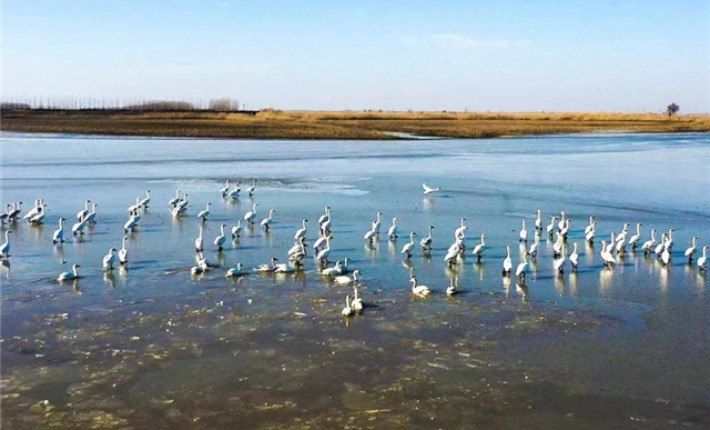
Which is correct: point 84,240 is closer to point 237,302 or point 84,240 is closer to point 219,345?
point 237,302

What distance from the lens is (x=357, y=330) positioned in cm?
1262

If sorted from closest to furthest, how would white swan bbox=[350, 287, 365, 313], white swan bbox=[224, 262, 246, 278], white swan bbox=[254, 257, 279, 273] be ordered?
1. white swan bbox=[350, 287, 365, 313]
2. white swan bbox=[224, 262, 246, 278]
3. white swan bbox=[254, 257, 279, 273]

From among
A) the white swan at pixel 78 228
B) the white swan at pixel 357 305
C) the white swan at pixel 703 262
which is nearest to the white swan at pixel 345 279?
the white swan at pixel 357 305

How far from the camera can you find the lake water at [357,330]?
386 inches

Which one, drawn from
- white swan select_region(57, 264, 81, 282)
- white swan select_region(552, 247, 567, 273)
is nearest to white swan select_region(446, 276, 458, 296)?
white swan select_region(552, 247, 567, 273)

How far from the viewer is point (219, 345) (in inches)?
469

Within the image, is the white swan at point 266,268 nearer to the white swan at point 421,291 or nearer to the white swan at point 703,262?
the white swan at point 421,291

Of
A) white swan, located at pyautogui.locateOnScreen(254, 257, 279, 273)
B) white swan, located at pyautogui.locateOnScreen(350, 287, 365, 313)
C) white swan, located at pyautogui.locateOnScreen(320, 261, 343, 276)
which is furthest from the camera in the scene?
white swan, located at pyautogui.locateOnScreen(254, 257, 279, 273)

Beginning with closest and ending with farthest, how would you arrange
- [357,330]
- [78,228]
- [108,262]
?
[357,330], [108,262], [78,228]

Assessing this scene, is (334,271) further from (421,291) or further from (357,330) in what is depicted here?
(357,330)

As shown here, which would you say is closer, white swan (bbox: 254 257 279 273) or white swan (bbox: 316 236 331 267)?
white swan (bbox: 254 257 279 273)

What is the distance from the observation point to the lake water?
981 cm

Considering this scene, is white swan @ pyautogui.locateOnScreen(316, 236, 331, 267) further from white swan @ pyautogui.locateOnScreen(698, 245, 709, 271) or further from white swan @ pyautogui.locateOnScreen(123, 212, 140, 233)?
white swan @ pyautogui.locateOnScreen(698, 245, 709, 271)

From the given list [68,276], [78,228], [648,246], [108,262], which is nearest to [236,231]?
[78,228]
